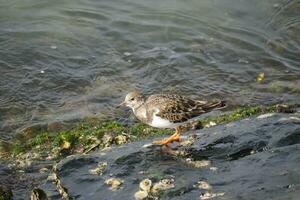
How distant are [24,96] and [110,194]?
5.47 metres

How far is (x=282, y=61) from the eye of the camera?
39.1ft

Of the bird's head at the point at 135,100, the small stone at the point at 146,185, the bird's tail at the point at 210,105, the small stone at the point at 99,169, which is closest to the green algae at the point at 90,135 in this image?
the bird's head at the point at 135,100

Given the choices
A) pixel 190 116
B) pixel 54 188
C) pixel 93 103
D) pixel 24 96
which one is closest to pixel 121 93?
pixel 93 103

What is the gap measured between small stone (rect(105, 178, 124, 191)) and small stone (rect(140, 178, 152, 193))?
0.29m

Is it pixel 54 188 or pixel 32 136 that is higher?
pixel 54 188

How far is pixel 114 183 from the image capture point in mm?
5527

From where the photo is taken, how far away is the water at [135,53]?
1038 cm

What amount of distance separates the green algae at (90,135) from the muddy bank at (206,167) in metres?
1.17

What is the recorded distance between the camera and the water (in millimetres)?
10375

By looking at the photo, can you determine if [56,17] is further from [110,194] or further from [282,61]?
[110,194]

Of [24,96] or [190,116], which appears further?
[24,96]

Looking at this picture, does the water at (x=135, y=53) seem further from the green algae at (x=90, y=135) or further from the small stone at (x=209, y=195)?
the small stone at (x=209, y=195)

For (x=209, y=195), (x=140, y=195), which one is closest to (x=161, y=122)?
(x=140, y=195)

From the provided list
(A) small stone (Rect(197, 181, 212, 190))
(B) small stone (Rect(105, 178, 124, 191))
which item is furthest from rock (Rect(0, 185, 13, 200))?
(A) small stone (Rect(197, 181, 212, 190))
